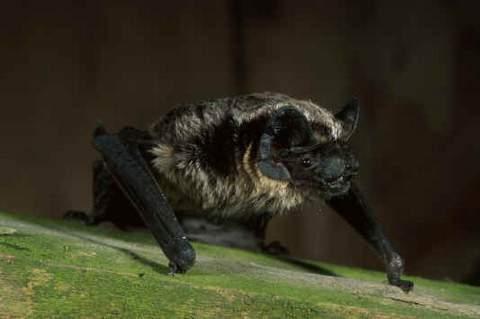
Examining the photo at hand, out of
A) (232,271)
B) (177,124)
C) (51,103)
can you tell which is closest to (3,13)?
(51,103)

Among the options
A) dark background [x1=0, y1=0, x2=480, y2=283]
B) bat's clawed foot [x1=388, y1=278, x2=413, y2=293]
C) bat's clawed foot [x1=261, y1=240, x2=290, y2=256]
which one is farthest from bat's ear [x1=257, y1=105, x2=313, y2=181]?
dark background [x1=0, y1=0, x2=480, y2=283]

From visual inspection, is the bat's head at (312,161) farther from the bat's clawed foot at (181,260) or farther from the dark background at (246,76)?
the dark background at (246,76)

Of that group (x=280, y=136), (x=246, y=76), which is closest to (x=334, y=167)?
(x=280, y=136)

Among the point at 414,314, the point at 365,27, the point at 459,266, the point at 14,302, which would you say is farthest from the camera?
the point at 459,266

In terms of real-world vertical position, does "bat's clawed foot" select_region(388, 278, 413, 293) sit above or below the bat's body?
below

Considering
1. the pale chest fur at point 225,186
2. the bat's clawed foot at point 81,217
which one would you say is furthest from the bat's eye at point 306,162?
the bat's clawed foot at point 81,217

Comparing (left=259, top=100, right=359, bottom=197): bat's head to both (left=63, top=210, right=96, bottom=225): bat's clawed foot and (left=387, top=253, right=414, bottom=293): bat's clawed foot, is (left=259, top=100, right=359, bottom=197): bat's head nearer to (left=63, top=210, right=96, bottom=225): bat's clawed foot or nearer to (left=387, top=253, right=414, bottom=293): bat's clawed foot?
(left=387, top=253, right=414, bottom=293): bat's clawed foot

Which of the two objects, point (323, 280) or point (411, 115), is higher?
point (411, 115)

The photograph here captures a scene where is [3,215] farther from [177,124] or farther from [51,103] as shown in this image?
[51,103]

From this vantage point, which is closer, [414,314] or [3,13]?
[414,314]
